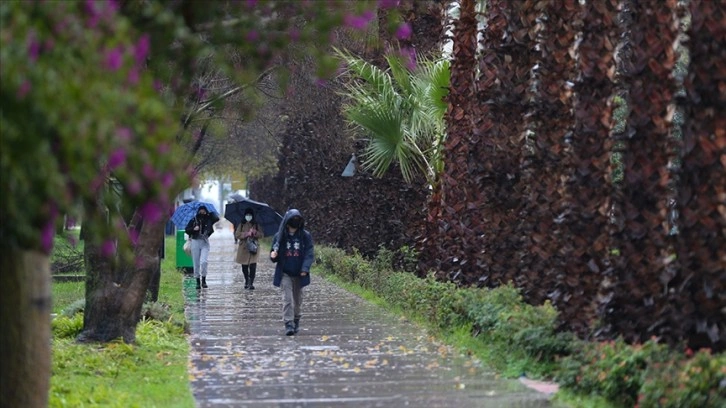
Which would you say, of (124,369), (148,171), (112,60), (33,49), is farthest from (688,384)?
(124,369)

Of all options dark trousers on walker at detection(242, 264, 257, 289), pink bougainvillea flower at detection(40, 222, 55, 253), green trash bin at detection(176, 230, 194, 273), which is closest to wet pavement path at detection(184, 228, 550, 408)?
dark trousers on walker at detection(242, 264, 257, 289)

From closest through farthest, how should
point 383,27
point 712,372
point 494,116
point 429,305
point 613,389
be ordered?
point 712,372, point 613,389, point 494,116, point 429,305, point 383,27

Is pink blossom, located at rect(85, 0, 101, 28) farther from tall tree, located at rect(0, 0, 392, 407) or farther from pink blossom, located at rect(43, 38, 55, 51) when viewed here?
pink blossom, located at rect(43, 38, 55, 51)

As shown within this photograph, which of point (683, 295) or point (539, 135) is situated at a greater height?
point (539, 135)

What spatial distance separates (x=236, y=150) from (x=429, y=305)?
3545 centimetres

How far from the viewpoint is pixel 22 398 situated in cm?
753

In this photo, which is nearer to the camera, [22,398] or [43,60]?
[43,60]

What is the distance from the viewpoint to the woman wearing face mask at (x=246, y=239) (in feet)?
83.3

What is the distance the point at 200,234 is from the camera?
83.1ft

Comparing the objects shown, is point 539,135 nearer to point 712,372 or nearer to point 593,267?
point 593,267

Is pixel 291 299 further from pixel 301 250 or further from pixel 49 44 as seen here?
pixel 49 44

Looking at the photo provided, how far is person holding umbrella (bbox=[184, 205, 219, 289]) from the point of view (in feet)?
83.1

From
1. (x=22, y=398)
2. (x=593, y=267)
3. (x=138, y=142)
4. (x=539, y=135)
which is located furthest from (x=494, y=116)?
(x=138, y=142)

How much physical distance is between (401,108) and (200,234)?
6698mm
